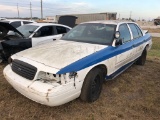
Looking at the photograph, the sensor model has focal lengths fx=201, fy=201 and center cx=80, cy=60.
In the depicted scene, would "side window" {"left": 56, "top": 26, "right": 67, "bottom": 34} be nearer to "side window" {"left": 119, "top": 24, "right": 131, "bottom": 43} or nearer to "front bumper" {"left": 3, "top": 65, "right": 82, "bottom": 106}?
"side window" {"left": 119, "top": 24, "right": 131, "bottom": 43}

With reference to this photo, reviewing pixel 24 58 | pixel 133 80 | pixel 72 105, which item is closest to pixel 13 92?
pixel 24 58

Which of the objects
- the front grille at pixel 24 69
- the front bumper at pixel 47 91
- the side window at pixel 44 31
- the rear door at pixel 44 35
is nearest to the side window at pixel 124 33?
the front bumper at pixel 47 91

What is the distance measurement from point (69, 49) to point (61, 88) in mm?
1149

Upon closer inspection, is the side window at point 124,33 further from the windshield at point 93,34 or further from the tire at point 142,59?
the tire at point 142,59

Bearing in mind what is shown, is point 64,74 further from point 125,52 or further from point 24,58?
point 125,52

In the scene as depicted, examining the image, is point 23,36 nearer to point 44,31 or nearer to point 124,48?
point 44,31

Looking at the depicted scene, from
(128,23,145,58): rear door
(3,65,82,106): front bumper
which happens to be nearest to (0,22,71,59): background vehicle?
(3,65,82,106): front bumper

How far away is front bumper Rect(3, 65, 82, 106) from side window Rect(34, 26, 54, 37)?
13.1 ft

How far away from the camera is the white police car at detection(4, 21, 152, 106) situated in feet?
10.7

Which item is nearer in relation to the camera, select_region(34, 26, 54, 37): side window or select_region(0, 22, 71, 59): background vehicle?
select_region(0, 22, 71, 59): background vehicle

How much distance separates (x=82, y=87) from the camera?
12.0ft

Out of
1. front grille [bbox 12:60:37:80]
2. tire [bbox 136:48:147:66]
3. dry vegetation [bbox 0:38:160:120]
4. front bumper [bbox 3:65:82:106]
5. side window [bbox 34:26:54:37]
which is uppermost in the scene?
side window [bbox 34:26:54:37]

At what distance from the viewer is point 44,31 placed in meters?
7.61

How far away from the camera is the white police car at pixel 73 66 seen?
3255 mm
